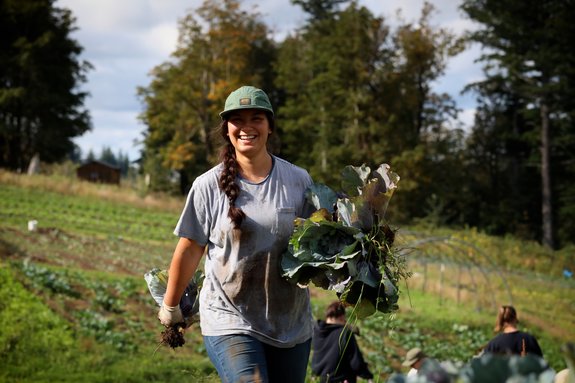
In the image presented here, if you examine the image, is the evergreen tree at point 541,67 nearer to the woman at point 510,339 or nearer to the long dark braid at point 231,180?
the woman at point 510,339

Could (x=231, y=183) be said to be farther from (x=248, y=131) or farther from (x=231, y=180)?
(x=248, y=131)

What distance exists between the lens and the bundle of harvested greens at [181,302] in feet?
12.4

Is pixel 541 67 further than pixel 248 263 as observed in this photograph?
Yes

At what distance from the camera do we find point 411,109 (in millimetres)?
37719

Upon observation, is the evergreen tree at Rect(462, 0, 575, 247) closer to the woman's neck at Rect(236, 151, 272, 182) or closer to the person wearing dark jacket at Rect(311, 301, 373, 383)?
the person wearing dark jacket at Rect(311, 301, 373, 383)

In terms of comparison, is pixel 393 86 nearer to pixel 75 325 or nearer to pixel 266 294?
pixel 75 325

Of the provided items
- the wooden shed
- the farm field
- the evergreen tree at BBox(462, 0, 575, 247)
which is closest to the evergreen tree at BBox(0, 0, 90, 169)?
the farm field

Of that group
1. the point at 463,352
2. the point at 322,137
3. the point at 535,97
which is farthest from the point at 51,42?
the point at 463,352

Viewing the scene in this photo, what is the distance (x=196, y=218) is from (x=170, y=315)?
56 centimetres

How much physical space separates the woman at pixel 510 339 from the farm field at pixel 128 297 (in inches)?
41.3

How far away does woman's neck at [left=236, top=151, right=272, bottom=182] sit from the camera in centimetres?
357

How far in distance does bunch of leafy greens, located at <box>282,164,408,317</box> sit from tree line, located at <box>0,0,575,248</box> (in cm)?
3015

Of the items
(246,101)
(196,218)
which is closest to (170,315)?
(196,218)

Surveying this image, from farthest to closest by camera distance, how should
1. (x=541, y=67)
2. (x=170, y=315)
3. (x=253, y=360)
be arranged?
(x=541, y=67)
(x=170, y=315)
(x=253, y=360)
